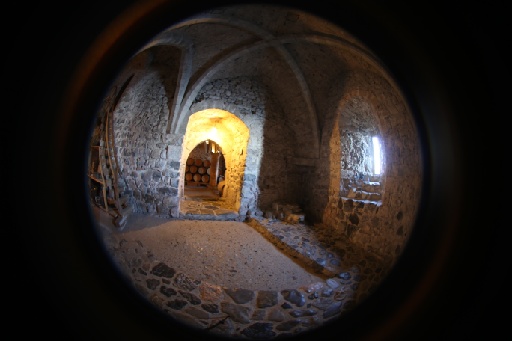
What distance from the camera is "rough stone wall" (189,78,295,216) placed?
6152 millimetres

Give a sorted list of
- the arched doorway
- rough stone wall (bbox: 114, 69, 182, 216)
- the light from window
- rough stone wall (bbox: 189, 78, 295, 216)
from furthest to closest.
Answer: the arched doorway < rough stone wall (bbox: 189, 78, 295, 216) < rough stone wall (bbox: 114, 69, 182, 216) < the light from window

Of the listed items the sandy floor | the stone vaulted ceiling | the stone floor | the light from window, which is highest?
the stone vaulted ceiling

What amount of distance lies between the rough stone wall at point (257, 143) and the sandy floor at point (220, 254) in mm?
1374

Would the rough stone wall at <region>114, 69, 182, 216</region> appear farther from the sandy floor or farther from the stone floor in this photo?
the stone floor

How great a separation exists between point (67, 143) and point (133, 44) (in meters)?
0.48

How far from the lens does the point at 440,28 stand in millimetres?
938

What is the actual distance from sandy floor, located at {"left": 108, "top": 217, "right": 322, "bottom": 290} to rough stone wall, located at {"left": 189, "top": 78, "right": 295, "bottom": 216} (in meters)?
A: 1.37

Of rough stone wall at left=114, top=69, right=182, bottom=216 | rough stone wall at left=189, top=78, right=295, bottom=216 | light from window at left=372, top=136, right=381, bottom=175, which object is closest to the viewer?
light from window at left=372, top=136, right=381, bottom=175

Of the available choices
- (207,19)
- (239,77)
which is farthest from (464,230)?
(239,77)

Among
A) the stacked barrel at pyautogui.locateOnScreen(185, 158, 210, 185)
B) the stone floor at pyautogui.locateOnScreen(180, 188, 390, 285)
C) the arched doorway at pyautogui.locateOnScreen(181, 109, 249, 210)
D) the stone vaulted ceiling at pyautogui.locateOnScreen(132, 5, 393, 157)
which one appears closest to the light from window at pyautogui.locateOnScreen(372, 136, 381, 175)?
the stone vaulted ceiling at pyautogui.locateOnScreen(132, 5, 393, 157)

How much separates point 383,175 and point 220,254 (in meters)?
3.00

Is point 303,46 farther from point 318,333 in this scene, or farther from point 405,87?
point 318,333

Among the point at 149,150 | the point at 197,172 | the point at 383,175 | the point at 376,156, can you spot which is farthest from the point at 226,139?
the point at 383,175

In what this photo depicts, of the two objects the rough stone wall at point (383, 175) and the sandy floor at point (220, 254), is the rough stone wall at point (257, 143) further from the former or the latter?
the sandy floor at point (220, 254)
